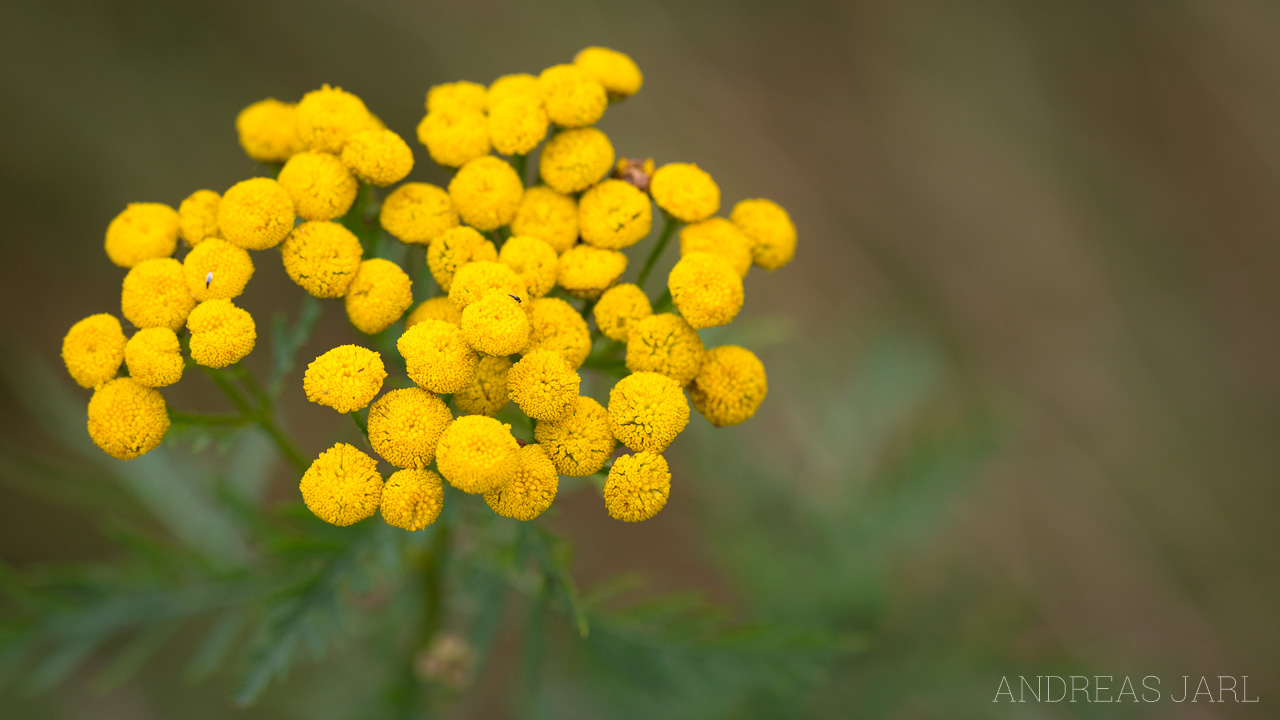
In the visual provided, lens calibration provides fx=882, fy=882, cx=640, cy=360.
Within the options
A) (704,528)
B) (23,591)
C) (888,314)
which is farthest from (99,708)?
(888,314)

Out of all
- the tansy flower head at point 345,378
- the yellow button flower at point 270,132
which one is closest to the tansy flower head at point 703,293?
the tansy flower head at point 345,378

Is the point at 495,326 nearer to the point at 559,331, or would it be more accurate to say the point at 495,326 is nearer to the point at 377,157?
the point at 559,331

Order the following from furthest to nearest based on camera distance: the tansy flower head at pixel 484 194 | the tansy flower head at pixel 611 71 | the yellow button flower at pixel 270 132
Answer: the tansy flower head at pixel 611 71 < the yellow button flower at pixel 270 132 < the tansy flower head at pixel 484 194

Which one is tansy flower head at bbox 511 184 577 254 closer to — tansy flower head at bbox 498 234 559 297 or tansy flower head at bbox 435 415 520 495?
tansy flower head at bbox 498 234 559 297

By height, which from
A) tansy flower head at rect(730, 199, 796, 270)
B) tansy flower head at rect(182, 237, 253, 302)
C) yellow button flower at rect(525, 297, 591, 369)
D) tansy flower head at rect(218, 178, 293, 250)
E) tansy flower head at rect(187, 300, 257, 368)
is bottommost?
tansy flower head at rect(187, 300, 257, 368)

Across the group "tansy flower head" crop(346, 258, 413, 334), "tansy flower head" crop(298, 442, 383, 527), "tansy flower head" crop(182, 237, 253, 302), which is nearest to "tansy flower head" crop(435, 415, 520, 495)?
"tansy flower head" crop(298, 442, 383, 527)

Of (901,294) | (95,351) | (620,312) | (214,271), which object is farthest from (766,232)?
(901,294)

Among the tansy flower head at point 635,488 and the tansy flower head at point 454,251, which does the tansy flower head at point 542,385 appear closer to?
the tansy flower head at point 635,488
